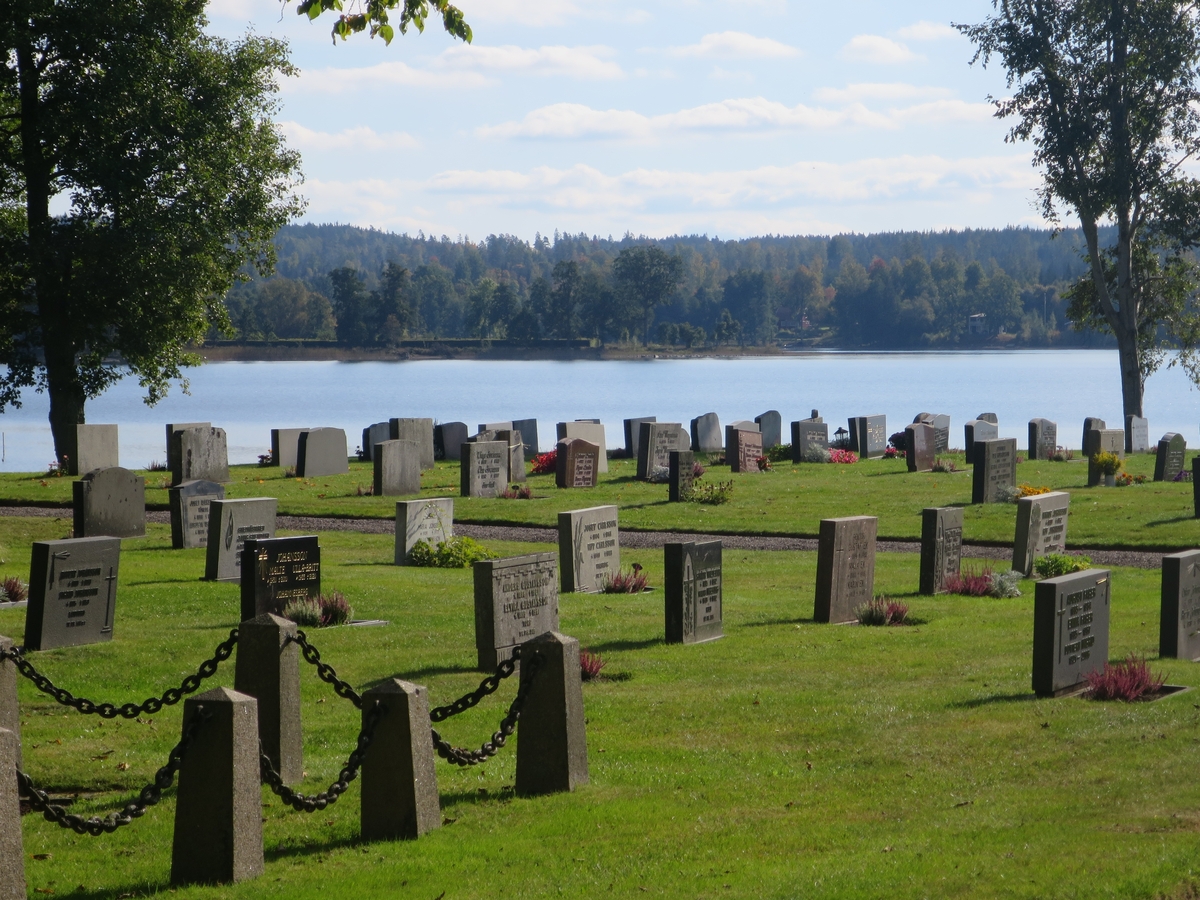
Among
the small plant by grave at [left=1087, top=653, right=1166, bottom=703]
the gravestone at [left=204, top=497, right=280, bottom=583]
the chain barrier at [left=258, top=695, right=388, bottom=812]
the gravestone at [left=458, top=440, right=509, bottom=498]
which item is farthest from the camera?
the gravestone at [left=458, top=440, right=509, bottom=498]

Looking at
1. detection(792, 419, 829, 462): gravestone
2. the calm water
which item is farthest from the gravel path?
the calm water

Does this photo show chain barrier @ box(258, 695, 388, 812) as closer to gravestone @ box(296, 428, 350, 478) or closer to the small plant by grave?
the small plant by grave

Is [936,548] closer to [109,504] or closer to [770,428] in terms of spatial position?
[109,504]

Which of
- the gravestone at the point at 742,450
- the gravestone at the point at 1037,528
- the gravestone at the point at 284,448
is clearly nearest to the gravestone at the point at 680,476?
the gravestone at the point at 742,450

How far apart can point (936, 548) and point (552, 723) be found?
9.36 meters

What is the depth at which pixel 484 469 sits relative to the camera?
27.1 meters

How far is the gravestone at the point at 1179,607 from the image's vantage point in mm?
11727

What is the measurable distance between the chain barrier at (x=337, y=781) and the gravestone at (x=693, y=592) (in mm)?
6321

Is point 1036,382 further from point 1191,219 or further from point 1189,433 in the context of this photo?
point 1191,219

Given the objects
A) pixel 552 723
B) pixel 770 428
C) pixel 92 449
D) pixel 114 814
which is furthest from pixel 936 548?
pixel 770 428

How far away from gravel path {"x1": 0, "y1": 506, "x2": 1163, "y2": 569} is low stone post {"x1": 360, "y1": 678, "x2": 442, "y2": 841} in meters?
14.2

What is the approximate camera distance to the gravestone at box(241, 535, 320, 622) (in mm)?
12953

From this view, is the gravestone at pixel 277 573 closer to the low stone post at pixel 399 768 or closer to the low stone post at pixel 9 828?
the low stone post at pixel 399 768

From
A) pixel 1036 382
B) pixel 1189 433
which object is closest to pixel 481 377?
pixel 1036 382
